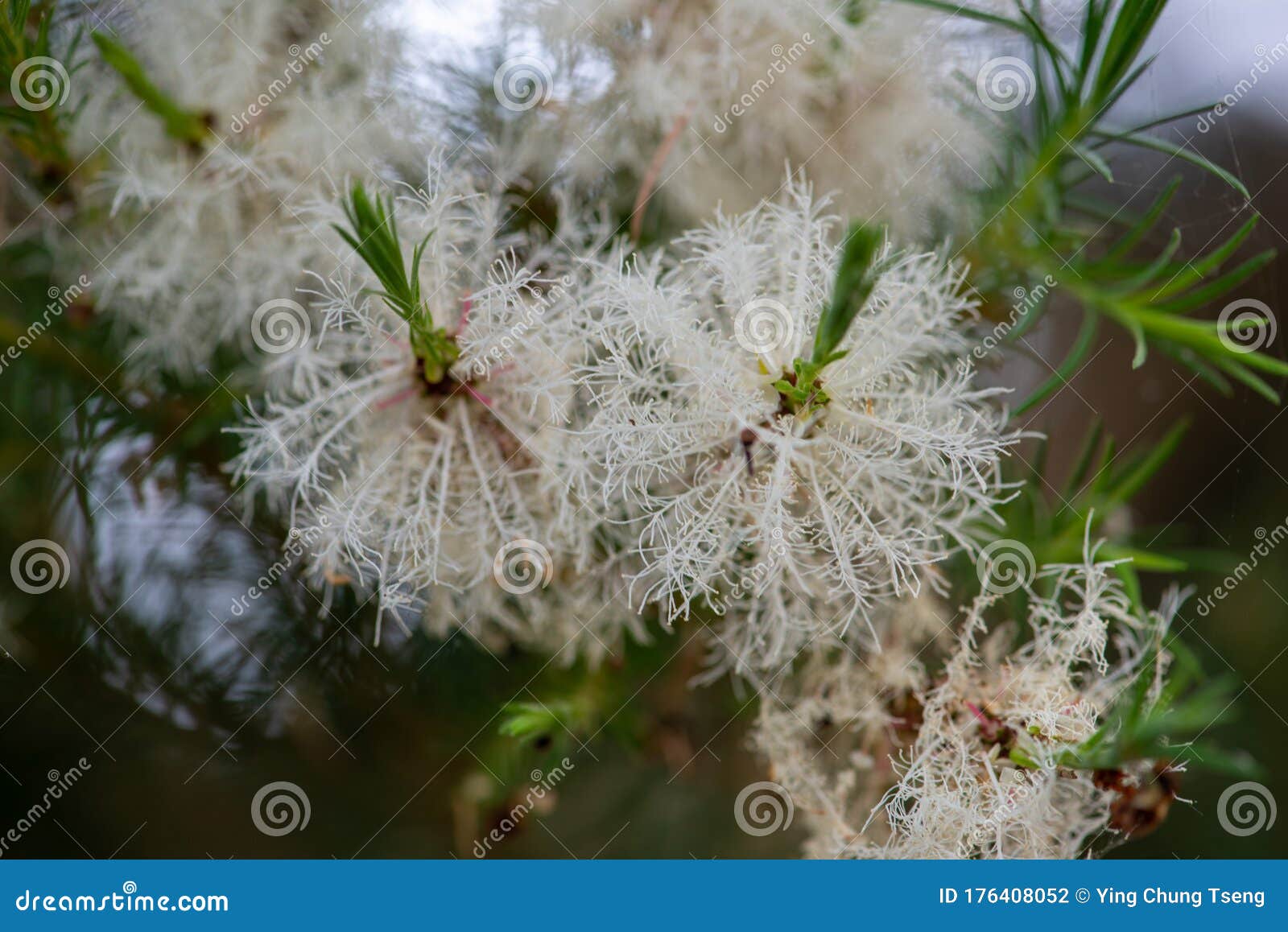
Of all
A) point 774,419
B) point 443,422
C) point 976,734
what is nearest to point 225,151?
point 443,422

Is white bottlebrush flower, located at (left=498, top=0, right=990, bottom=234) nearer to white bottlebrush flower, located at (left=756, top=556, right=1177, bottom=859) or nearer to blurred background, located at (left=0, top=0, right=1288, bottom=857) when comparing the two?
blurred background, located at (left=0, top=0, right=1288, bottom=857)

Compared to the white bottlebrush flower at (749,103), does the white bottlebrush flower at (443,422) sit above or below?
below

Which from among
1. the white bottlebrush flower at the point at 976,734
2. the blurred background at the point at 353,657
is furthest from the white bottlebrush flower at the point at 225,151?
the white bottlebrush flower at the point at 976,734

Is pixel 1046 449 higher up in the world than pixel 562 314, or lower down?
lower down

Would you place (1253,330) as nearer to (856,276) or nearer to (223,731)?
(856,276)

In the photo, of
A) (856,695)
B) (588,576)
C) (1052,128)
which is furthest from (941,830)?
(1052,128)

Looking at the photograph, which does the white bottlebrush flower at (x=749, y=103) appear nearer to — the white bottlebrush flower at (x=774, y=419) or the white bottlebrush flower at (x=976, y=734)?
the white bottlebrush flower at (x=774, y=419)
